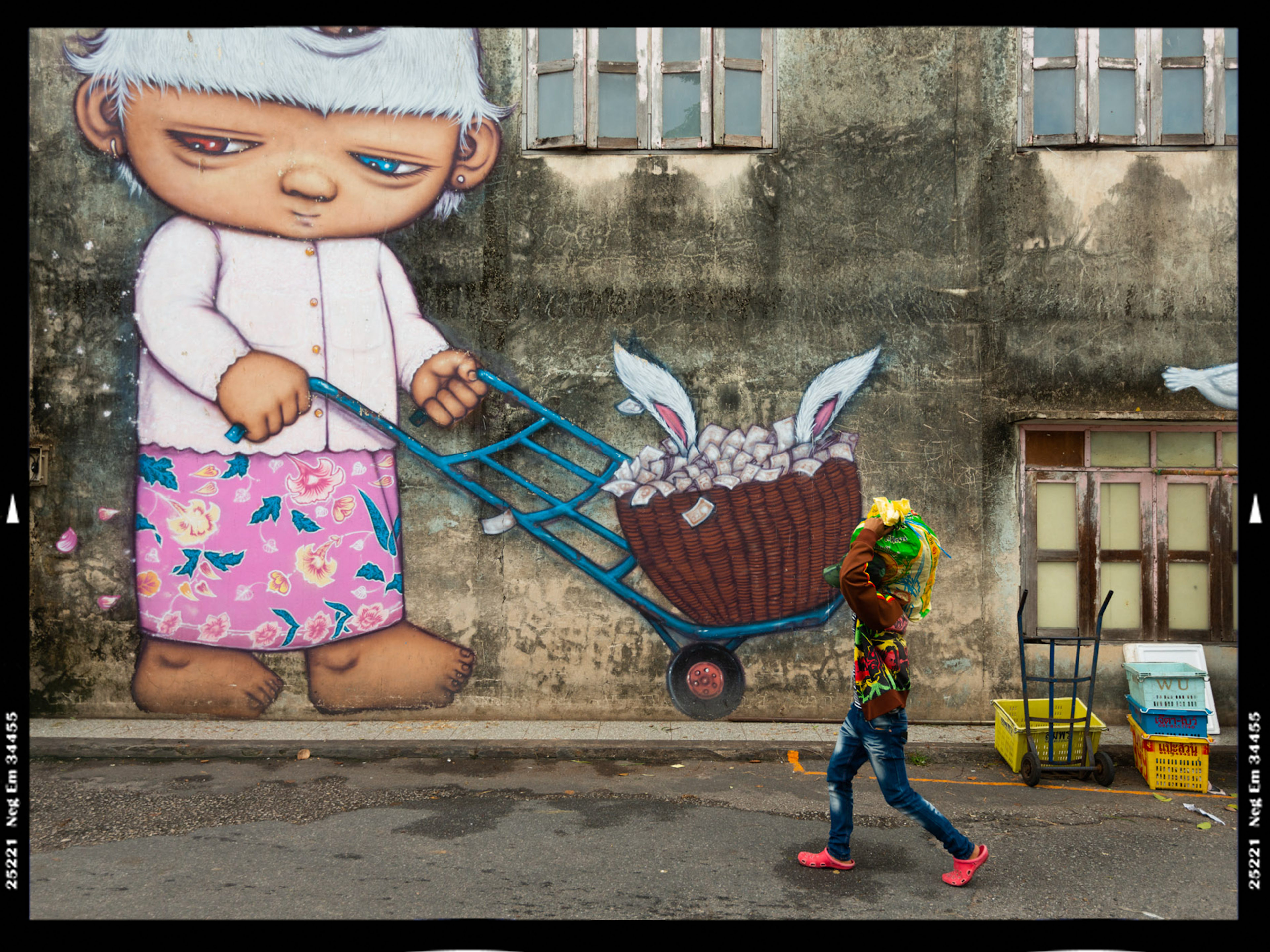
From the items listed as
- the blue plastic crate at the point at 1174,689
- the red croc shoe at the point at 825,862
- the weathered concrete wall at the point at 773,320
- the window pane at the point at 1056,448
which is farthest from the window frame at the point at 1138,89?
the red croc shoe at the point at 825,862

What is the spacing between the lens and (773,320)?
A: 7.61 metres

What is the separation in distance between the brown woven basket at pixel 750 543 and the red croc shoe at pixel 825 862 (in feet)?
9.62

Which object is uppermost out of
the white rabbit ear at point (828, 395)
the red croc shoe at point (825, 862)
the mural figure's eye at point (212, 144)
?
the mural figure's eye at point (212, 144)

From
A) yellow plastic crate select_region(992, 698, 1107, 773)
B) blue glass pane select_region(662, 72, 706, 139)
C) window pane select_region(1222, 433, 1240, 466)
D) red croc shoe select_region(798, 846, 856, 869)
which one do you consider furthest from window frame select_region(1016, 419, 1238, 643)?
blue glass pane select_region(662, 72, 706, 139)

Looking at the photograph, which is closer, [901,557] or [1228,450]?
[901,557]

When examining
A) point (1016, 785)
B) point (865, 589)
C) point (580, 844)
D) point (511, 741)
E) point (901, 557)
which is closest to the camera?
point (865, 589)

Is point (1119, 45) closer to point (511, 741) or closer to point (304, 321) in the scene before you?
point (304, 321)

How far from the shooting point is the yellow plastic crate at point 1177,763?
20.1ft

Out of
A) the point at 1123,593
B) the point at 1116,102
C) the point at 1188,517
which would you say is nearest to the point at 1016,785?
the point at 1123,593

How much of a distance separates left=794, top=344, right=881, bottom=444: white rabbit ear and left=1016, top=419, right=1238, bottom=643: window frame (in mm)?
1486

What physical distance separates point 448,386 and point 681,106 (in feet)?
10.4

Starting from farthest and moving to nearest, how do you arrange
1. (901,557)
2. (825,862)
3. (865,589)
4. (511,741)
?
(511,741), (825,862), (901,557), (865,589)

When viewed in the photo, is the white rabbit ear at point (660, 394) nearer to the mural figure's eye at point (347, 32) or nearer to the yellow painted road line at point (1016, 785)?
the yellow painted road line at point (1016, 785)

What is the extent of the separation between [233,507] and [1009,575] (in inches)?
264
